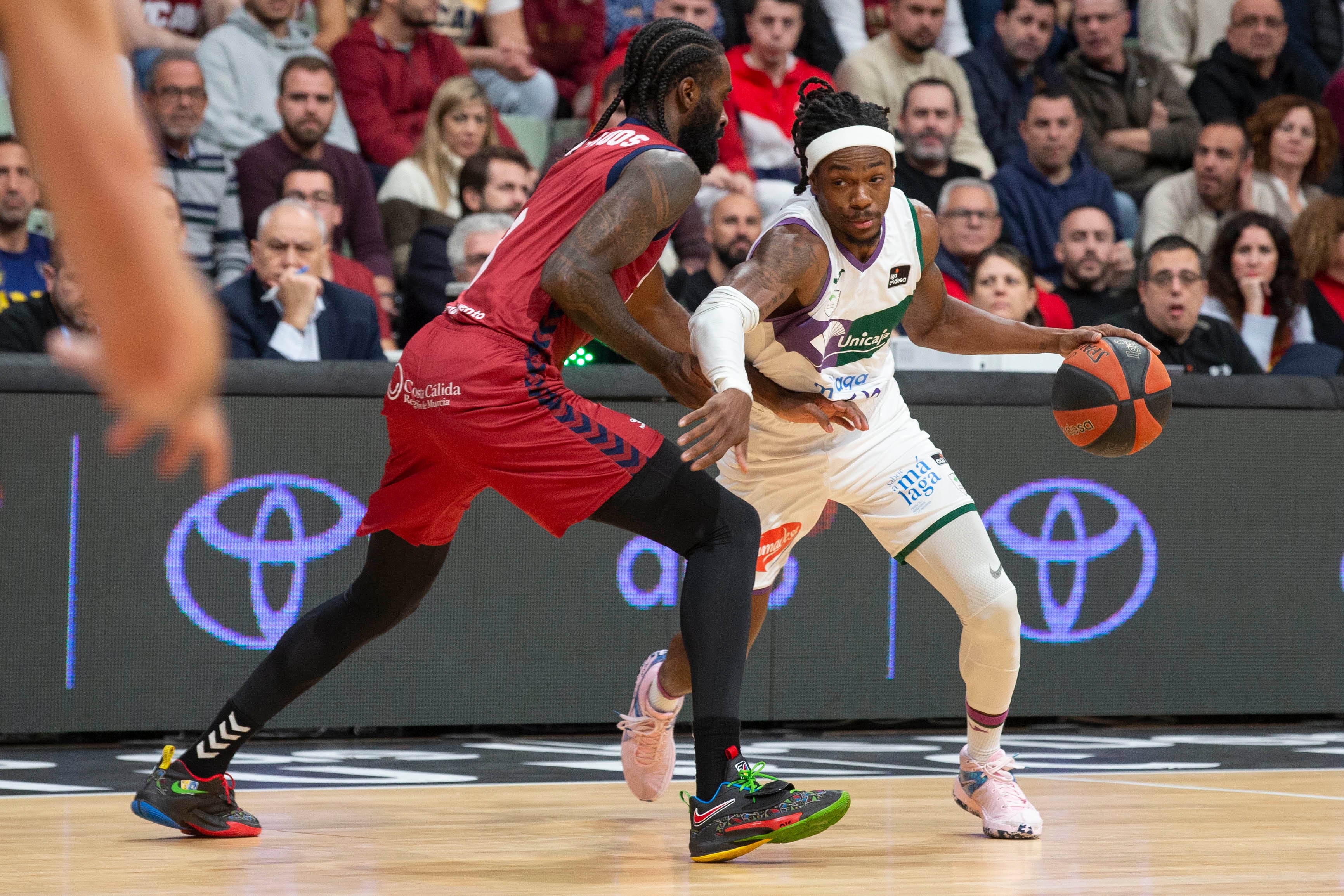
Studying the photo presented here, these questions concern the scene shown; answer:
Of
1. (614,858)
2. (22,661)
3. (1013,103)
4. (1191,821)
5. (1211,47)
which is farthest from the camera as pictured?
(1211,47)

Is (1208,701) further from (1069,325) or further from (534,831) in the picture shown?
(534,831)

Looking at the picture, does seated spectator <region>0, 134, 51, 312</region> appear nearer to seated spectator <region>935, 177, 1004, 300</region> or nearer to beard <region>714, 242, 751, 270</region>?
beard <region>714, 242, 751, 270</region>

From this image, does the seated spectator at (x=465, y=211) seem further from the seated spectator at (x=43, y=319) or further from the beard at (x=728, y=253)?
the seated spectator at (x=43, y=319)

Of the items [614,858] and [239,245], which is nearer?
[614,858]

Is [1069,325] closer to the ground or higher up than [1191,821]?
higher up

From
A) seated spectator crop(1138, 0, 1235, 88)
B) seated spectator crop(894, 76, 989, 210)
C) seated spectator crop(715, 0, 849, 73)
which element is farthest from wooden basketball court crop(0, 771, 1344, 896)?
seated spectator crop(1138, 0, 1235, 88)

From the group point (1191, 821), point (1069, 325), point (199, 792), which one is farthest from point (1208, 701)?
point (199, 792)

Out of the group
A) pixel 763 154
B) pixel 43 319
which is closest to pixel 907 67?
pixel 763 154

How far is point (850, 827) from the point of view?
441 centimetres

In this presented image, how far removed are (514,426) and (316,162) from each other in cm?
479

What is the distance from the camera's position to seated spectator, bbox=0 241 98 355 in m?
6.43

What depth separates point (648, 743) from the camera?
4703 mm

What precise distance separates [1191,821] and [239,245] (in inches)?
208

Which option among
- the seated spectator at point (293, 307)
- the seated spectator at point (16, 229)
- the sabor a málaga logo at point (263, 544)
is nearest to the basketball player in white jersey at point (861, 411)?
the sabor a málaga logo at point (263, 544)
